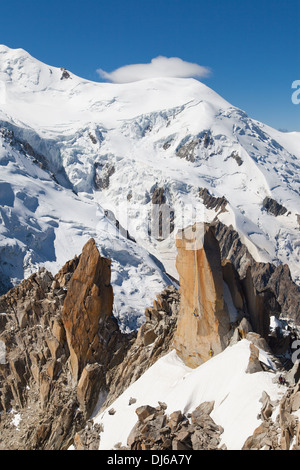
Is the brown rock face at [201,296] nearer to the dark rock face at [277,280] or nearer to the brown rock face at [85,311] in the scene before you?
the brown rock face at [85,311]

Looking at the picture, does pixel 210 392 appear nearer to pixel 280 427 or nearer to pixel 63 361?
pixel 280 427

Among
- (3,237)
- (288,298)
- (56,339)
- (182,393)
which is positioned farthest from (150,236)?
(182,393)

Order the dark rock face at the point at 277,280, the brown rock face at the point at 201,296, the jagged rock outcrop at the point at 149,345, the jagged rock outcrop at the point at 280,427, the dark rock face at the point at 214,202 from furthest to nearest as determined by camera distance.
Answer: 1. the dark rock face at the point at 214,202
2. the dark rock face at the point at 277,280
3. the jagged rock outcrop at the point at 149,345
4. the brown rock face at the point at 201,296
5. the jagged rock outcrop at the point at 280,427

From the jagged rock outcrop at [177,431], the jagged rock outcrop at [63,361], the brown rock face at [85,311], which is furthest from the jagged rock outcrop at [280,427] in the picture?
the brown rock face at [85,311]

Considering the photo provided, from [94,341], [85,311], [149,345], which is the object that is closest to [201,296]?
[149,345]

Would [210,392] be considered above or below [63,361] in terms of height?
above

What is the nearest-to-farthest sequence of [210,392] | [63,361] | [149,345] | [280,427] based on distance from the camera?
[280,427] < [210,392] < [149,345] < [63,361]

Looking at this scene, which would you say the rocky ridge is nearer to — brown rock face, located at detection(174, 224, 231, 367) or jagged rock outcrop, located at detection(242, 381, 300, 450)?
brown rock face, located at detection(174, 224, 231, 367)
